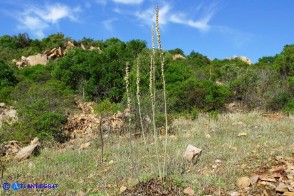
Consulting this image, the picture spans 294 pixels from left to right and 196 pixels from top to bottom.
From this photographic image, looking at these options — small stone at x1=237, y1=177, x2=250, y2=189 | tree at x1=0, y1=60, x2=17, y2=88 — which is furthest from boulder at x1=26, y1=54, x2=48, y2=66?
small stone at x1=237, y1=177, x2=250, y2=189

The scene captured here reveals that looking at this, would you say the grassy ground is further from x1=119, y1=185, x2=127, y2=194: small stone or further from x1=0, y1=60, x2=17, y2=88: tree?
x1=0, y1=60, x2=17, y2=88: tree

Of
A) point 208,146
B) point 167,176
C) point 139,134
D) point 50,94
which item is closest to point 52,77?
point 50,94

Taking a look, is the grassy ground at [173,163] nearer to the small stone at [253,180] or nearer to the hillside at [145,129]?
the hillside at [145,129]

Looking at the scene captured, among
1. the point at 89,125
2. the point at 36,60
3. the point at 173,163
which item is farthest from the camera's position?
the point at 36,60

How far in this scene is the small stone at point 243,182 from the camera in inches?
224

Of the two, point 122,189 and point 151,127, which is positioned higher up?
point 151,127

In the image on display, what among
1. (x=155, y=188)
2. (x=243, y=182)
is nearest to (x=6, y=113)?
(x=155, y=188)

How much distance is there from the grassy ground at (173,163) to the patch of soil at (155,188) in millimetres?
201

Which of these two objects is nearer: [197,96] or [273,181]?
[273,181]

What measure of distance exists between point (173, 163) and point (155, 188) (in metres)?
1.84

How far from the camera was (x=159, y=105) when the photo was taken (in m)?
15.4

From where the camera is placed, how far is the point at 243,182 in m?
5.75

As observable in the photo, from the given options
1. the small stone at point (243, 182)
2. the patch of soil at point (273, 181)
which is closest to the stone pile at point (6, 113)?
the small stone at point (243, 182)

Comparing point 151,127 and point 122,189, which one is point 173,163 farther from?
point 151,127
